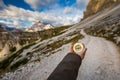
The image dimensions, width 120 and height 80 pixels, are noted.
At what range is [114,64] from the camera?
16672mm

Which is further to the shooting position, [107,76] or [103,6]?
[103,6]

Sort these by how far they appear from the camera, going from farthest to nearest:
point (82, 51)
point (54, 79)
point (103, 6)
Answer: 1. point (103, 6)
2. point (82, 51)
3. point (54, 79)

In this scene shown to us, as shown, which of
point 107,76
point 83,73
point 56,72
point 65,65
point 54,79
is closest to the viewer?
point 54,79

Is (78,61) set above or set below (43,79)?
above

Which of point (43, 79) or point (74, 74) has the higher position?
point (74, 74)

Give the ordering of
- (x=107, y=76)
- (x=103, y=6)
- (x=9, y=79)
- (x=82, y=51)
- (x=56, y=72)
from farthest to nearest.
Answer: (x=103, y=6) → (x=9, y=79) → (x=107, y=76) → (x=82, y=51) → (x=56, y=72)

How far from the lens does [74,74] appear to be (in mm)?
4465

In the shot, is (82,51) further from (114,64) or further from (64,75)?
(114,64)

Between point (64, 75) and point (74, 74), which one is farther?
point (74, 74)

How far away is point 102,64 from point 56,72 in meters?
13.6

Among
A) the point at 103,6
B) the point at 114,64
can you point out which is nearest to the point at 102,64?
the point at 114,64

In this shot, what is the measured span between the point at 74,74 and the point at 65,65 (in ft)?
1.17

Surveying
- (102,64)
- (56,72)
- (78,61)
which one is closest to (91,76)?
(102,64)

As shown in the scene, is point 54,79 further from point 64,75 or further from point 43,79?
point 43,79
